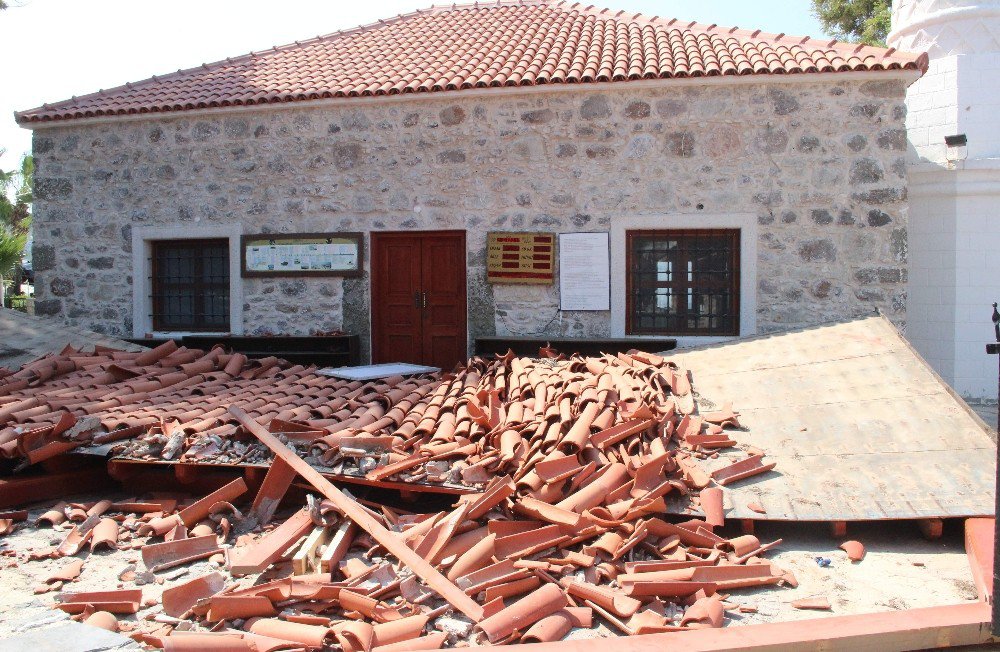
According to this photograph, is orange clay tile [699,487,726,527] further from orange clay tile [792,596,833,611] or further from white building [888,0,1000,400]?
white building [888,0,1000,400]

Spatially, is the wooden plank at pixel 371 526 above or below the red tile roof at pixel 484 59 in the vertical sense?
below

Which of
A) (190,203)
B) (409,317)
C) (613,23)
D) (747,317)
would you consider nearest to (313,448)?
(409,317)

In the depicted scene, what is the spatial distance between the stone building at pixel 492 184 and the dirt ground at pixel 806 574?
4348 mm

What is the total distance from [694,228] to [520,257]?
199cm

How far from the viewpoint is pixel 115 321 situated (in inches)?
404

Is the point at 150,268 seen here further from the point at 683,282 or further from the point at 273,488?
the point at 683,282

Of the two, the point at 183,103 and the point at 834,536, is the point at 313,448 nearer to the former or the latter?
the point at 834,536

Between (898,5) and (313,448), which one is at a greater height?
(898,5)

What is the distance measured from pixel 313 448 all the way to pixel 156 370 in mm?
3024

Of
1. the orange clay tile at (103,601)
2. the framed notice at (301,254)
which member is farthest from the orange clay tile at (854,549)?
the framed notice at (301,254)

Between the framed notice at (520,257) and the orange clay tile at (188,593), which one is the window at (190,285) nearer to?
the framed notice at (520,257)

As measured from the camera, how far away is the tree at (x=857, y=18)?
19938mm

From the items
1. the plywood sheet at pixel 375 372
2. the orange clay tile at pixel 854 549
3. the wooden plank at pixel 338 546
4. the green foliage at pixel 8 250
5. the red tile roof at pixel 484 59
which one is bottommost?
the orange clay tile at pixel 854 549

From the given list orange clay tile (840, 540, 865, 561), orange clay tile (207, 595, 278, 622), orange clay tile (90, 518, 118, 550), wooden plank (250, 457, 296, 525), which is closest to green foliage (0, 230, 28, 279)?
orange clay tile (90, 518, 118, 550)
